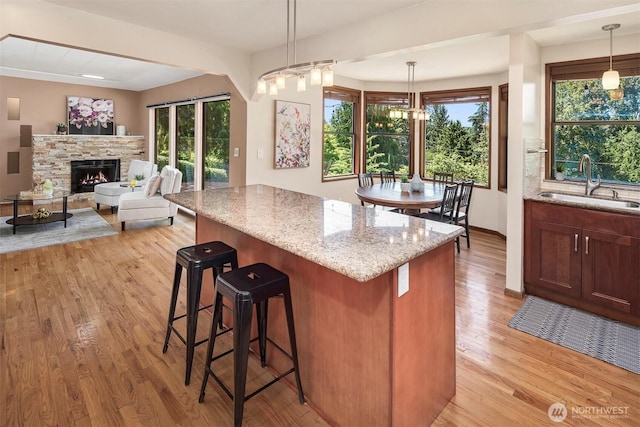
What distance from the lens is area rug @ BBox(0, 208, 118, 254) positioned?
15.2 ft

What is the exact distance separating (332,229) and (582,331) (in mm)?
2196

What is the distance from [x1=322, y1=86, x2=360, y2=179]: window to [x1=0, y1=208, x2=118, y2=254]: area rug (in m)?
3.57

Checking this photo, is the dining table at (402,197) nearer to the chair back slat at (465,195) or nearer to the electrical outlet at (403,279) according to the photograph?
the chair back slat at (465,195)

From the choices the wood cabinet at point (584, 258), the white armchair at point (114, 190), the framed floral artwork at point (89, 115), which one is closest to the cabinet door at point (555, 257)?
the wood cabinet at point (584, 258)

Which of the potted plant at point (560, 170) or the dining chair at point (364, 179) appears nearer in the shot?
the potted plant at point (560, 170)

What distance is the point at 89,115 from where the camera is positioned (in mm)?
7953

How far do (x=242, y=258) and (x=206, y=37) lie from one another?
9.20ft

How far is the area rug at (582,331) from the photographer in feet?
7.67

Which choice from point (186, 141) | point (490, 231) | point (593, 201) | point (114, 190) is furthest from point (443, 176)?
point (114, 190)

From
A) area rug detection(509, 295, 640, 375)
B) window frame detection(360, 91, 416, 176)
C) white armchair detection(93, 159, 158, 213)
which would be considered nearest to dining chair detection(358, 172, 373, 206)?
window frame detection(360, 91, 416, 176)

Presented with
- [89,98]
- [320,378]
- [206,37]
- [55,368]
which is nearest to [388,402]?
[320,378]

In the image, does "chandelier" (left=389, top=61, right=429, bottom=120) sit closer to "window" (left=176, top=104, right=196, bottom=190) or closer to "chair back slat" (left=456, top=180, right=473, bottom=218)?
"chair back slat" (left=456, top=180, right=473, bottom=218)

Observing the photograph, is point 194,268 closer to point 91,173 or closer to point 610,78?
point 610,78

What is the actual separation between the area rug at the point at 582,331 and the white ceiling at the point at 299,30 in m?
2.15
